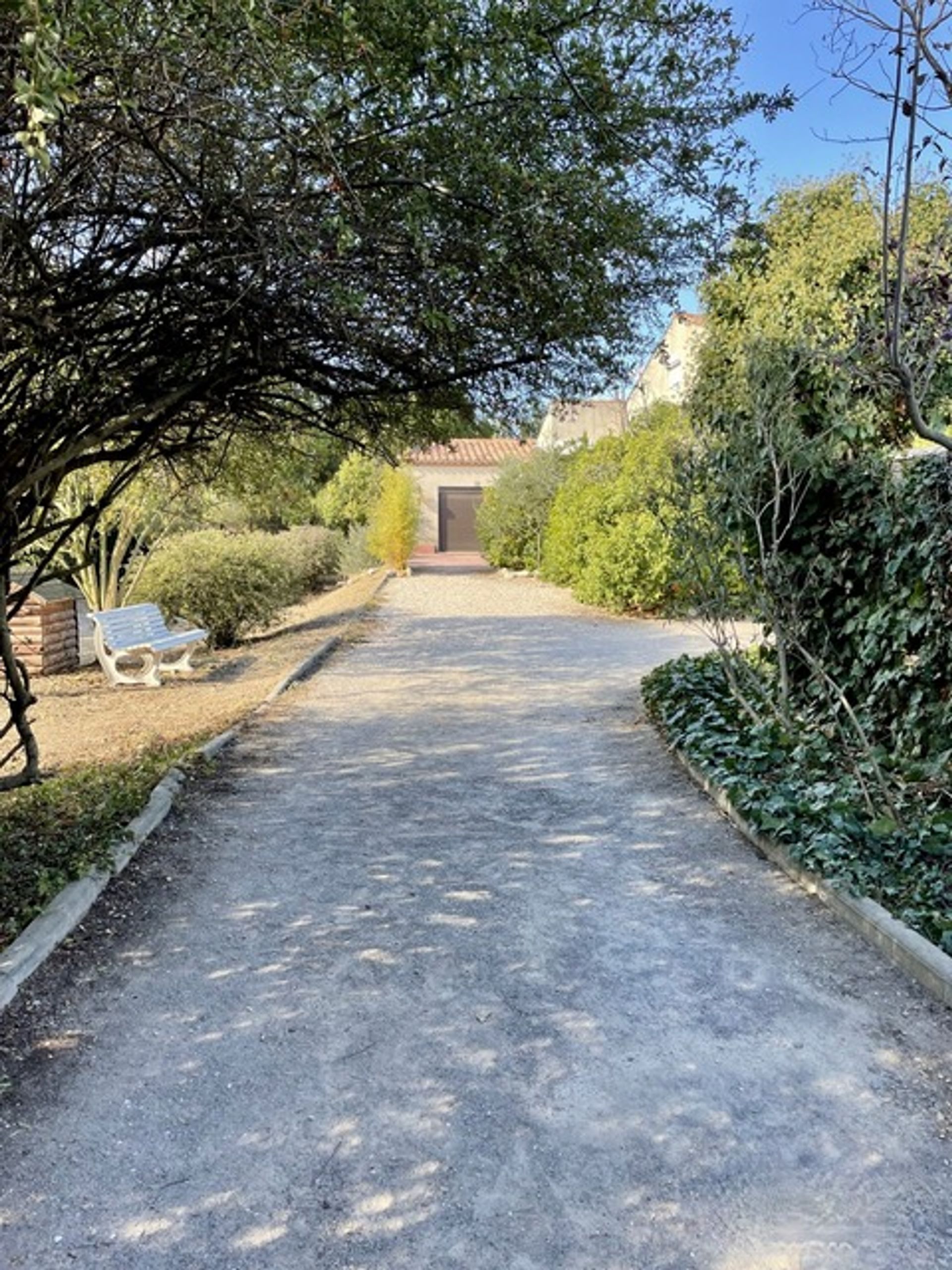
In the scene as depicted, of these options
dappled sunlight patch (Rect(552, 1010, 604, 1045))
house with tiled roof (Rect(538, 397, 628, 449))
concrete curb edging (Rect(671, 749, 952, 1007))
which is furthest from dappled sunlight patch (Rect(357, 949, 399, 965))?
house with tiled roof (Rect(538, 397, 628, 449))

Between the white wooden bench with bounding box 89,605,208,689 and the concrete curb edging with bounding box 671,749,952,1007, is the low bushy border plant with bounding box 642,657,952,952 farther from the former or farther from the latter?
the white wooden bench with bounding box 89,605,208,689

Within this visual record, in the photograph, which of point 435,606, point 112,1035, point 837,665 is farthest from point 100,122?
point 435,606

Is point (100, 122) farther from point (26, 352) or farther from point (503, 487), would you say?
point (503, 487)

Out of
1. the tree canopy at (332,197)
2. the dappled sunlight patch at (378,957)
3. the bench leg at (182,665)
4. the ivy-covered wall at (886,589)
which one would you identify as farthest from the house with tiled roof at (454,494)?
the dappled sunlight patch at (378,957)

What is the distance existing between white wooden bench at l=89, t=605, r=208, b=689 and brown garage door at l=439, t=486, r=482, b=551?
26119mm

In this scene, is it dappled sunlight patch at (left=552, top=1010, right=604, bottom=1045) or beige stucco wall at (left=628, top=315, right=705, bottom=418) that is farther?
beige stucco wall at (left=628, top=315, right=705, bottom=418)

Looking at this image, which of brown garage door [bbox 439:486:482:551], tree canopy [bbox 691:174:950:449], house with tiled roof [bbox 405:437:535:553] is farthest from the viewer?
brown garage door [bbox 439:486:482:551]

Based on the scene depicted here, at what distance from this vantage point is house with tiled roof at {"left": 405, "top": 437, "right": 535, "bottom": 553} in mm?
36531

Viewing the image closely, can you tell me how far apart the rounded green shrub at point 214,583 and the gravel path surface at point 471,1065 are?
8.90 metres

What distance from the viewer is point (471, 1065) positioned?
2896 millimetres

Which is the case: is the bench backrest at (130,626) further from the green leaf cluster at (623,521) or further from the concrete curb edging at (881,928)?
the concrete curb edging at (881,928)

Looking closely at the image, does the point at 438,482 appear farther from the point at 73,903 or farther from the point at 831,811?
the point at 73,903

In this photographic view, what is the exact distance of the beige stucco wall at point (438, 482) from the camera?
→ 120 ft

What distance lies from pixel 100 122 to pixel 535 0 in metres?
1.85
